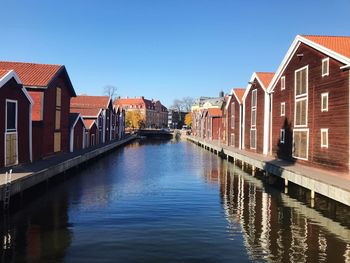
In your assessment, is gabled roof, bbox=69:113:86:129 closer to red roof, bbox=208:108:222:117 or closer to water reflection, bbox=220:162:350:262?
water reflection, bbox=220:162:350:262

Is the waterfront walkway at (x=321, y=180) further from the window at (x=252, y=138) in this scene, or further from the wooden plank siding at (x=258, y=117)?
the window at (x=252, y=138)

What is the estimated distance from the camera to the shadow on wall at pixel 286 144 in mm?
33688

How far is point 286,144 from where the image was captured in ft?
115

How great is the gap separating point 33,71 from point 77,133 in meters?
15.1

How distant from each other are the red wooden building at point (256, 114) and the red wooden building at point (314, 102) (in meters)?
3.97

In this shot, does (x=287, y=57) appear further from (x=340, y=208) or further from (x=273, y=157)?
(x=340, y=208)

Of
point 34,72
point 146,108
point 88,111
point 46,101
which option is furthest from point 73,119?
point 146,108

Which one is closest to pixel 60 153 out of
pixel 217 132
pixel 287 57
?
pixel 287 57

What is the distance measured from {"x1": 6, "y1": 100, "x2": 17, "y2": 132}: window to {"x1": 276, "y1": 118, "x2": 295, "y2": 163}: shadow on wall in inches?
836

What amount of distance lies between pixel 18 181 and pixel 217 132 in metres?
66.9

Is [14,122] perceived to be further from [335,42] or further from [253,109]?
[253,109]

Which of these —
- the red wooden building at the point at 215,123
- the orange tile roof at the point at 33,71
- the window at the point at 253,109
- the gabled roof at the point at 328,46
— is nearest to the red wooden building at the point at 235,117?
the window at the point at 253,109

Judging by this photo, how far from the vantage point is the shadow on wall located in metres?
33.7

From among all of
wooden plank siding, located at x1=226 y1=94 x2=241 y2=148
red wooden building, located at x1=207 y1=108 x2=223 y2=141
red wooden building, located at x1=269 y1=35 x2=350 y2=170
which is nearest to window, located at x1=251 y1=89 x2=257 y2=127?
wooden plank siding, located at x1=226 y1=94 x2=241 y2=148
